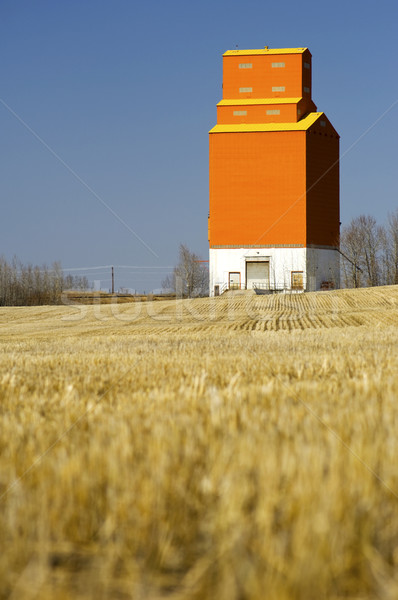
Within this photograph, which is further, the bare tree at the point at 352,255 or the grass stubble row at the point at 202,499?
the bare tree at the point at 352,255

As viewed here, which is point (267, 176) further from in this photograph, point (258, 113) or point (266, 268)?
point (266, 268)

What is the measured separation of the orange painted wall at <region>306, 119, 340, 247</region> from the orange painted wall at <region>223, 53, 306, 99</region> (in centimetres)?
466

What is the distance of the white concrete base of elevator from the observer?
5162 cm

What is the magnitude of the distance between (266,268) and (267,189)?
6.90 meters

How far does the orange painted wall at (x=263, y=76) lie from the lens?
5394cm

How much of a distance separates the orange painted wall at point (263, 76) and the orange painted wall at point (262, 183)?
4.93m

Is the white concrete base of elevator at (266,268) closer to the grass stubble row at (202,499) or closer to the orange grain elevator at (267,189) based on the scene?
the orange grain elevator at (267,189)

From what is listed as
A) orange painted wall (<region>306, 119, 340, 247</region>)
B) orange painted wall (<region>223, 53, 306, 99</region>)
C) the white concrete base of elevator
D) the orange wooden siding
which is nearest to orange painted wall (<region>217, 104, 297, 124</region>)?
the orange wooden siding

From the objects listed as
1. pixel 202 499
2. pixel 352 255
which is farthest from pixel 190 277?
pixel 202 499

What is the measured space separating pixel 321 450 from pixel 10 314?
32.4 metres

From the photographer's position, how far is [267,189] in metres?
51.6

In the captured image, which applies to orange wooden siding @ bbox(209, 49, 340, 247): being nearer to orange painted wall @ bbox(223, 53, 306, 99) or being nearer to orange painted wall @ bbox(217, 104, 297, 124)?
orange painted wall @ bbox(217, 104, 297, 124)

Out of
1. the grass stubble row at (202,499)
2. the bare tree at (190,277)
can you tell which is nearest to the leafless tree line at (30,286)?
the bare tree at (190,277)

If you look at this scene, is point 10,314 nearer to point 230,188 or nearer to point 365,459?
point 230,188
